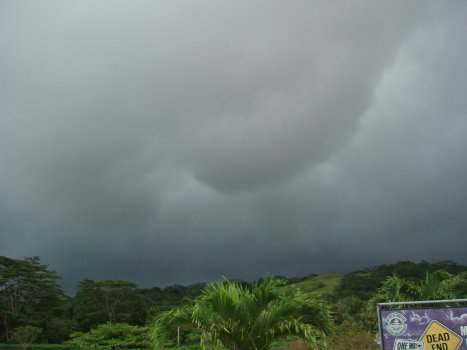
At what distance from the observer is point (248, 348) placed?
10047mm

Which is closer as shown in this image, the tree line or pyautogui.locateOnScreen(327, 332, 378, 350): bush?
the tree line

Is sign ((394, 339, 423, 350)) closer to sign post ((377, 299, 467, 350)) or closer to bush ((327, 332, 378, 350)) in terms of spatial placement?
sign post ((377, 299, 467, 350))

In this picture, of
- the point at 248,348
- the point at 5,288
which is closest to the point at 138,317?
the point at 5,288

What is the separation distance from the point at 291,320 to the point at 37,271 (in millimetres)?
64111

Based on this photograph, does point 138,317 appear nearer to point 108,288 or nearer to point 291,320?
point 108,288

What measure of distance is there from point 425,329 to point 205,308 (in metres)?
4.43

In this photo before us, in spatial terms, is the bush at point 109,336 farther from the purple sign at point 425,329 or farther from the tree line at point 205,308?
the purple sign at point 425,329

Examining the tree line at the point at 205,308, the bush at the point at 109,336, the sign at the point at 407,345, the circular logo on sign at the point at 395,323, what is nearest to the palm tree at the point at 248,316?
the tree line at the point at 205,308

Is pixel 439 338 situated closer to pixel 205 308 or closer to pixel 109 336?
pixel 205 308

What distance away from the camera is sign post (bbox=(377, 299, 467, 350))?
988cm

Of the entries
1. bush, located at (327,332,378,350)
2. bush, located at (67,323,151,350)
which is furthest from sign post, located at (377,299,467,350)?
bush, located at (67,323,151,350)

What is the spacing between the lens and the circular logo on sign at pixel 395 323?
10.2 metres

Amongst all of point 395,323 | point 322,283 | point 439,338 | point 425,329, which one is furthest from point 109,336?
point 322,283

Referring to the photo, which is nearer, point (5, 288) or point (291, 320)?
point (291, 320)
